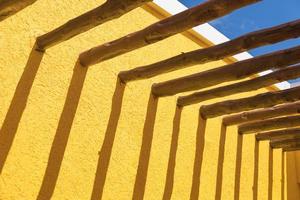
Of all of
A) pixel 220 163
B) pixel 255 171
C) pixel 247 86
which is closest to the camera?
pixel 247 86

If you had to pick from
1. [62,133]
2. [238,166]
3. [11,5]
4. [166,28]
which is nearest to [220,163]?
[238,166]

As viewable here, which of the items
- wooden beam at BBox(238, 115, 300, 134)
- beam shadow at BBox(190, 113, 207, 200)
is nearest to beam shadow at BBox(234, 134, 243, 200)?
wooden beam at BBox(238, 115, 300, 134)

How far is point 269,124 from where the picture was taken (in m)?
4.38

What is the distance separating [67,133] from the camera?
3.14 m

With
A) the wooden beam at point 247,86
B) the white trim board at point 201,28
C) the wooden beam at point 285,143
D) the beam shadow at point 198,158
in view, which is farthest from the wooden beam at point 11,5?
the wooden beam at point 285,143

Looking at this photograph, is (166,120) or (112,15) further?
(166,120)

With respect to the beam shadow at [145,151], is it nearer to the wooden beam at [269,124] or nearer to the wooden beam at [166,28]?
the wooden beam at [166,28]

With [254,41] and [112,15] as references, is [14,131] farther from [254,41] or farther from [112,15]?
[254,41]

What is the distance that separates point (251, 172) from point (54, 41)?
269cm

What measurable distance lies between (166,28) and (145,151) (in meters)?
1.26

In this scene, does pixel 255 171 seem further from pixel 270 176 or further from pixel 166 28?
pixel 166 28

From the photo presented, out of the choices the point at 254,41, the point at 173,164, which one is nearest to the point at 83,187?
the point at 173,164

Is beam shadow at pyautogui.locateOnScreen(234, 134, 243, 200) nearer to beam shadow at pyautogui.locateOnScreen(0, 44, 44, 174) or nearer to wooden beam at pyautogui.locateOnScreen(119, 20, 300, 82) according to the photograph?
wooden beam at pyautogui.locateOnScreen(119, 20, 300, 82)

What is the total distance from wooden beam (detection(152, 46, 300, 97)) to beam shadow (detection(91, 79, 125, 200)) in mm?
407
